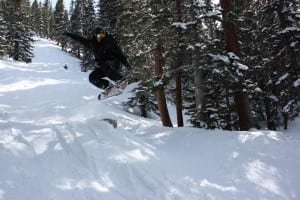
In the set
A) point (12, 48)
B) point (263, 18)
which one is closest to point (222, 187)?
point (263, 18)

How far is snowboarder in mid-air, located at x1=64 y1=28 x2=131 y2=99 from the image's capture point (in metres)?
11.7

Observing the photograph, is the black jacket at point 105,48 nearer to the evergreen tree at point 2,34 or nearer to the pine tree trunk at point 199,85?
the pine tree trunk at point 199,85

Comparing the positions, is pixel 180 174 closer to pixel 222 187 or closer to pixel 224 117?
pixel 222 187

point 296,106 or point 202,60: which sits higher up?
point 202,60

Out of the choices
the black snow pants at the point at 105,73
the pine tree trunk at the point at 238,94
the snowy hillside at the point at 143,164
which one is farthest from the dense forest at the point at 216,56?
the snowy hillside at the point at 143,164

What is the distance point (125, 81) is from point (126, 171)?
7.14 metres

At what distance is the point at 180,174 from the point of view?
7055 mm

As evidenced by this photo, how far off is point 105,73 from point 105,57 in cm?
74

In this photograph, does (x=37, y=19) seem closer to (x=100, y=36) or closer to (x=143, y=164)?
(x=100, y=36)

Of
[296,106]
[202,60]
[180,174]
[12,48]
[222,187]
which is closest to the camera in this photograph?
[222,187]

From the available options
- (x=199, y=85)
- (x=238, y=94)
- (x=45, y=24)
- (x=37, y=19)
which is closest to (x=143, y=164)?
(x=199, y=85)

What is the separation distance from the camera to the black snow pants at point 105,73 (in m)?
12.4

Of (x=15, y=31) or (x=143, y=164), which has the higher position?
(x=15, y=31)

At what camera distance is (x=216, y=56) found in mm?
11453
